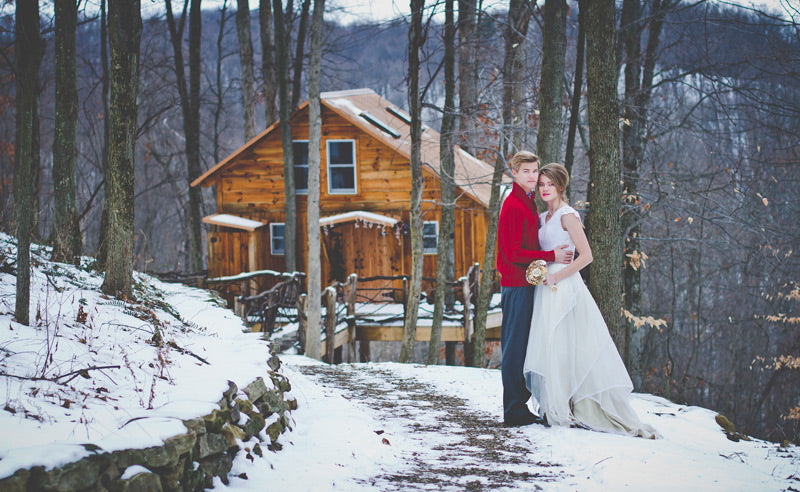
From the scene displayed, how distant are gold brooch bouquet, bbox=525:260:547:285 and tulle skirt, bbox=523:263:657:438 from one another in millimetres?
103

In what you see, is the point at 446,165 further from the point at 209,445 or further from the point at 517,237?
the point at 209,445

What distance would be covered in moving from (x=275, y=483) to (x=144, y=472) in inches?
36.2

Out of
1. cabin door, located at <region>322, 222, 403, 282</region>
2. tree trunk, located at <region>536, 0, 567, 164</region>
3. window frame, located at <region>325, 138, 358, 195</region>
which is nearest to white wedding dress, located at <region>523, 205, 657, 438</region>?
tree trunk, located at <region>536, 0, 567, 164</region>

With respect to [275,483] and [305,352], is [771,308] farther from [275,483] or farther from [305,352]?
[275,483]

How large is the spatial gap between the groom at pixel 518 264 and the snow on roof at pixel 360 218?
1358 centimetres

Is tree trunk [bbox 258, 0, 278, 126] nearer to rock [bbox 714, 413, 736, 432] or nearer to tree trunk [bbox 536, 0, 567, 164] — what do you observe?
tree trunk [bbox 536, 0, 567, 164]

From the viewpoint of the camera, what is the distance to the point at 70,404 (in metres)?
2.94

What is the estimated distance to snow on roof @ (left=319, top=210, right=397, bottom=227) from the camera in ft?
60.2

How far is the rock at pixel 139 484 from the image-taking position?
8.07ft

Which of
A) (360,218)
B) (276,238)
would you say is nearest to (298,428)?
(360,218)

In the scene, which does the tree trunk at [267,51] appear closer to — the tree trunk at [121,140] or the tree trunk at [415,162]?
the tree trunk at [415,162]

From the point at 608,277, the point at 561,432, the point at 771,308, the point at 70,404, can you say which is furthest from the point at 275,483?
the point at 771,308

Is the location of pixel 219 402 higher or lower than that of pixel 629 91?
lower

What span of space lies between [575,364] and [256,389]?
8.02ft
